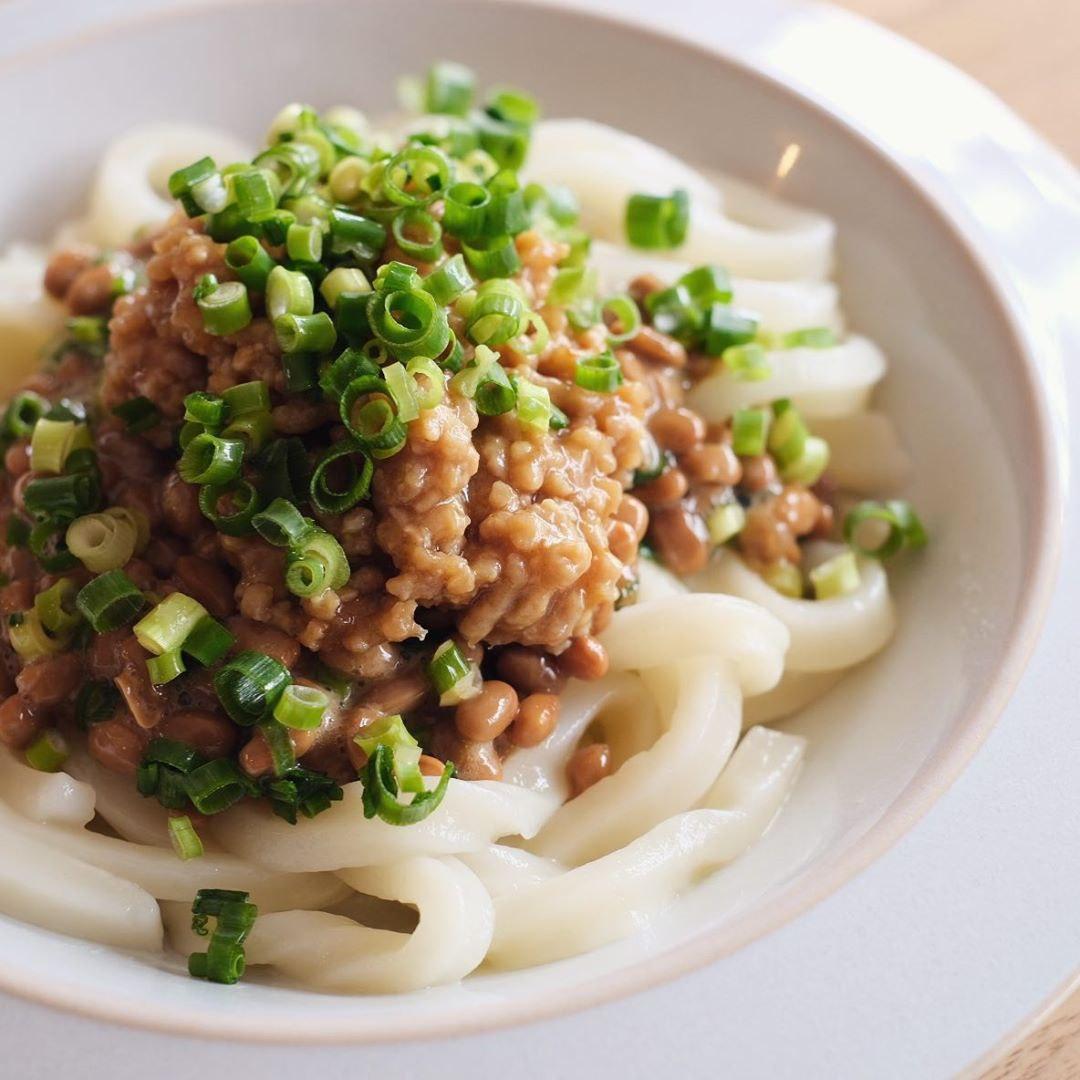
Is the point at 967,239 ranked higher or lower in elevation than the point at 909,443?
higher

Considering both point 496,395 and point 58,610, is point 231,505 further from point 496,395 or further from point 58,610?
point 496,395

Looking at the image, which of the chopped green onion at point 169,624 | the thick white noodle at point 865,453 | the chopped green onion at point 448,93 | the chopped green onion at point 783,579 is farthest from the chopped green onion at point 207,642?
the chopped green onion at point 448,93

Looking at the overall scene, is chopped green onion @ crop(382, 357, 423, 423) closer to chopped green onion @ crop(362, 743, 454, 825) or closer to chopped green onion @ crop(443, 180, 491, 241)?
chopped green onion @ crop(443, 180, 491, 241)

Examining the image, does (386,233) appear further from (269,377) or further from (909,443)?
(909,443)

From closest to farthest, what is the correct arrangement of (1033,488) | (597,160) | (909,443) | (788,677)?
(1033,488) < (788,677) < (909,443) < (597,160)

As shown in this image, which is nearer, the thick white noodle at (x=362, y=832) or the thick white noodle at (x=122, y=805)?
the thick white noodle at (x=362, y=832)

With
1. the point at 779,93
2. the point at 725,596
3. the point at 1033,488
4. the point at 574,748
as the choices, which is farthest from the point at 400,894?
the point at 779,93

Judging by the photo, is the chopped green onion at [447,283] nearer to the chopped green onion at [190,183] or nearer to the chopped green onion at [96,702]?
the chopped green onion at [190,183]
